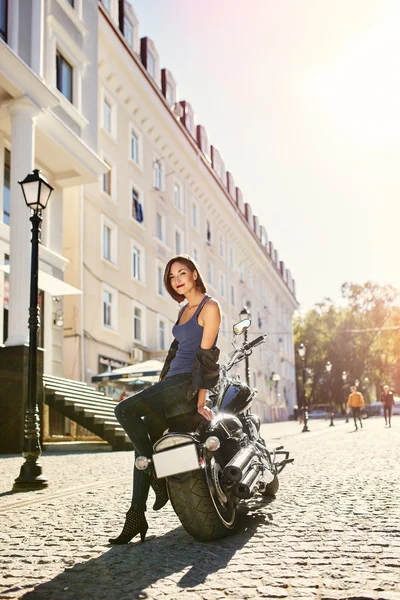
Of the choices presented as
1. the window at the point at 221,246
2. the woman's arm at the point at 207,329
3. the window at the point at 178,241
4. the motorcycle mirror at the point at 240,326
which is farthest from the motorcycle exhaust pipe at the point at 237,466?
the window at the point at 221,246

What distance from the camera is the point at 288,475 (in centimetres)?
810

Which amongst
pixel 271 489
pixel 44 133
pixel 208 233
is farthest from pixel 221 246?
pixel 271 489

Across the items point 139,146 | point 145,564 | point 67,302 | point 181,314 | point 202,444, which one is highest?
point 139,146

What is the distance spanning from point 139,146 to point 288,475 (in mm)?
22830

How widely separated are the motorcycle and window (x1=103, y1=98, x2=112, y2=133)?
2221 centimetres

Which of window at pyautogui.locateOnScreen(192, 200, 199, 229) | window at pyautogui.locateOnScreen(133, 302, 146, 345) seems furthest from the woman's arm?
window at pyautogui.locateOnScreen(192, 200, 199, 229)

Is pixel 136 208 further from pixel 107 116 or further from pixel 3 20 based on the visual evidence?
pixel 3 20

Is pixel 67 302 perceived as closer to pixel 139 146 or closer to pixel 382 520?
pixel 139 146

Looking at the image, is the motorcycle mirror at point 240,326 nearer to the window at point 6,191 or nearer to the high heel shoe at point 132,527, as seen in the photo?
the high heel shoe at point 132,527

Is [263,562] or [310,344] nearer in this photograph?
[263,562]

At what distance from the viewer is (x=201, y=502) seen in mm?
4102

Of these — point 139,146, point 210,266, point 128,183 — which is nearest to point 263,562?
point 128,183

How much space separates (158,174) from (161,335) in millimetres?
7340

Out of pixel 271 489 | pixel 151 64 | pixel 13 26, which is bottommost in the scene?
pixel 271 489
